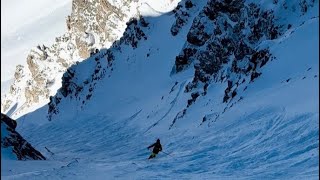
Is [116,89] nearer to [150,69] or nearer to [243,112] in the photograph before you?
[150,69]

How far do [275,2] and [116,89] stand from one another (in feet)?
172

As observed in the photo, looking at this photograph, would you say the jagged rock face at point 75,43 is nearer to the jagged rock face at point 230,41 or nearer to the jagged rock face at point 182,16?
the jagged rock face at point 182,16

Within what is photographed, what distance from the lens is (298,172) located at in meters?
17.0

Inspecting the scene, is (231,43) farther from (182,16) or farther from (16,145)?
(182,16)

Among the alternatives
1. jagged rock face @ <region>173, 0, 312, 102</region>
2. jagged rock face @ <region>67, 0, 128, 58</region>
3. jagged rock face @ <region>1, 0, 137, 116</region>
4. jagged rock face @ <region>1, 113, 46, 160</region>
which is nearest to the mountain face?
jagged rock face @ <region>173, 0, 312, 102</region>

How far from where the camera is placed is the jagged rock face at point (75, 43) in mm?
134500

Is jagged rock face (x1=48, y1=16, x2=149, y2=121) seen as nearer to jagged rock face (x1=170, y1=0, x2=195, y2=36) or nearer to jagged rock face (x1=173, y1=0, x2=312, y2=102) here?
jagged rock face (x1=170, y1=0, x2=195, y2=36)

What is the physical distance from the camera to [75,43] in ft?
524

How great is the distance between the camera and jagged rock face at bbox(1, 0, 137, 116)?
134m

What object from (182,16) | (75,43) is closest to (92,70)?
(182,16)

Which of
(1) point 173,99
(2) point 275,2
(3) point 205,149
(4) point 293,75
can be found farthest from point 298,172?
(1) point 173,99

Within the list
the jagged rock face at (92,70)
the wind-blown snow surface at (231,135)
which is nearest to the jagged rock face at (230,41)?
the wind-blown snow surface at (231,135)

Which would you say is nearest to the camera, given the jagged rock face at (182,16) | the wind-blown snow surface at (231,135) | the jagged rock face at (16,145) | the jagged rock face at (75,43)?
the wind-blown snow surface at (231,135)

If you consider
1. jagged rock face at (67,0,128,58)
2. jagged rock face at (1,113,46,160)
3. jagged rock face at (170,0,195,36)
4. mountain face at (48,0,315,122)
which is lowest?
jagged rock face at (1,113,46,160)
